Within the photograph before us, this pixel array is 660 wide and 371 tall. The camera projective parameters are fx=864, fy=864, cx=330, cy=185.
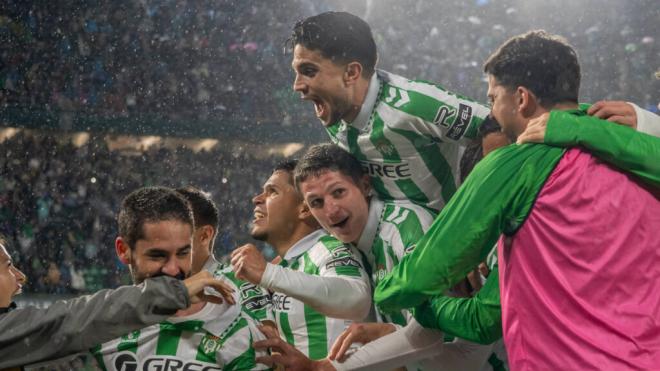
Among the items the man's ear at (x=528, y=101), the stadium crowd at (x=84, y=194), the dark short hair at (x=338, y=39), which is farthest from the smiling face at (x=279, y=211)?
the stadium crowd at (x=84, y=194)

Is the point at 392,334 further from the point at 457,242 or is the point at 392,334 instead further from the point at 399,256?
the point at 457,242

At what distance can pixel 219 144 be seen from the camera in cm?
1616

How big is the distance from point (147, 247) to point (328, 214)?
846 millimetres

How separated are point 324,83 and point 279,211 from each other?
2.28ft

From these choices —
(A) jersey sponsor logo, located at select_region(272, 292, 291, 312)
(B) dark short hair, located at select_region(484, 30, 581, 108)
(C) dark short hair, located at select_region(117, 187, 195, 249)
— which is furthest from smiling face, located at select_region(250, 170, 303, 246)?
(B) dark short hair, located at select_region(484, 30, 581, 108)

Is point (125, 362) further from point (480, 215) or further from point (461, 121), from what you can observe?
point (461, 121)

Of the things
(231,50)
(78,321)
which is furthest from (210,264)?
(231,50)

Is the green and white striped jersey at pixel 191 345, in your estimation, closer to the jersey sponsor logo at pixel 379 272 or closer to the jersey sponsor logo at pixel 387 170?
the jersey sponsor logo at pixel 379 272

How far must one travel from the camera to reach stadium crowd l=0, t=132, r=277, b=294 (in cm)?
1321

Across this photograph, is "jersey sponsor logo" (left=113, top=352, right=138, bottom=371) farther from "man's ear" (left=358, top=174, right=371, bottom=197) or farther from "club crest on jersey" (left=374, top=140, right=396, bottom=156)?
"club crest on jersey" (left=374, top=140, right=396, bottom=156)

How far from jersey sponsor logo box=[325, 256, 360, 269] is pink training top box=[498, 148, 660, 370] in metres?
1.22

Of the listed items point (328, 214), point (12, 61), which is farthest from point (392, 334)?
point (12, 61)

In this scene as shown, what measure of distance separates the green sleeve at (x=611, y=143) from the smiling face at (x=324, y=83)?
1.54 metres

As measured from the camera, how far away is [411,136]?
3.50 metres
